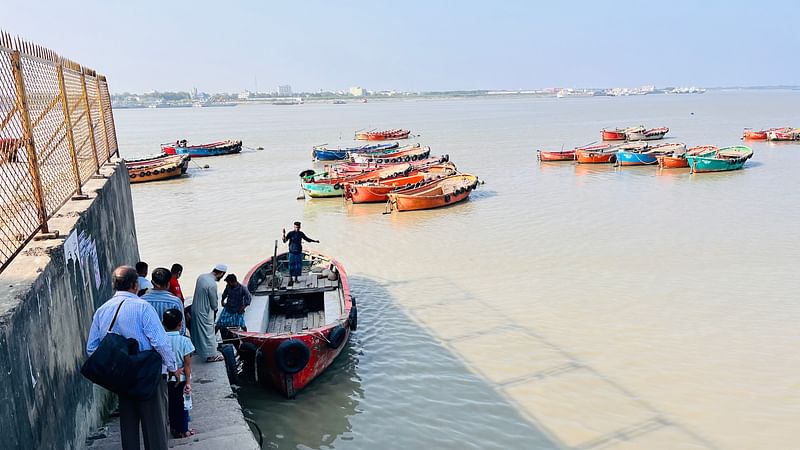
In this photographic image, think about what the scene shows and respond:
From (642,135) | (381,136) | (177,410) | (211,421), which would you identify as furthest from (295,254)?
(381,136)

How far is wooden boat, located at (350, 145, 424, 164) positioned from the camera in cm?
3462

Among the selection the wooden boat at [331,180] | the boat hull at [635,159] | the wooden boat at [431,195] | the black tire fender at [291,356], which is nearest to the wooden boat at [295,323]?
the black tire fender at [291,356]

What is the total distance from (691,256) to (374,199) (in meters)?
12.1

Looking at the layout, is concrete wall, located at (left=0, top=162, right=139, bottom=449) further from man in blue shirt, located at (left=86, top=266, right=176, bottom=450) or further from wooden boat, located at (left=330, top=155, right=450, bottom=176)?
wooden boat, located at (left=330, top=155, right=450, bottom=176)

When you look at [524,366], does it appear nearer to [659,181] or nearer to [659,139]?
[659,181]

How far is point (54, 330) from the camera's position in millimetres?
4797

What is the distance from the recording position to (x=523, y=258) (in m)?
15.4

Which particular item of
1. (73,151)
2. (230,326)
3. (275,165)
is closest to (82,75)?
(73,151)

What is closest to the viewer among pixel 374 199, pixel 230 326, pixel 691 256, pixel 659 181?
pixel 230 326

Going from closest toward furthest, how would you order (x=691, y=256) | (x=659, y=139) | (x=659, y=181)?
(x=691, y=256) → (x=659, y=181) → (x=659, y=139)

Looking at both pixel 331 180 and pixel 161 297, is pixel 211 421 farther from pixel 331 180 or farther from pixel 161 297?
pixel 331 180

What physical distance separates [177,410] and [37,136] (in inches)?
117

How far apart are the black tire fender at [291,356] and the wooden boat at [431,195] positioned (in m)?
13.9

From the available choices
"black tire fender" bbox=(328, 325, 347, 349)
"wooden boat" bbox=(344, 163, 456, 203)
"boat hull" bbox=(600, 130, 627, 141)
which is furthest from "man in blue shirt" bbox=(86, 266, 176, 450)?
"boat hull" bbox=(600, 130, 627, 141)
